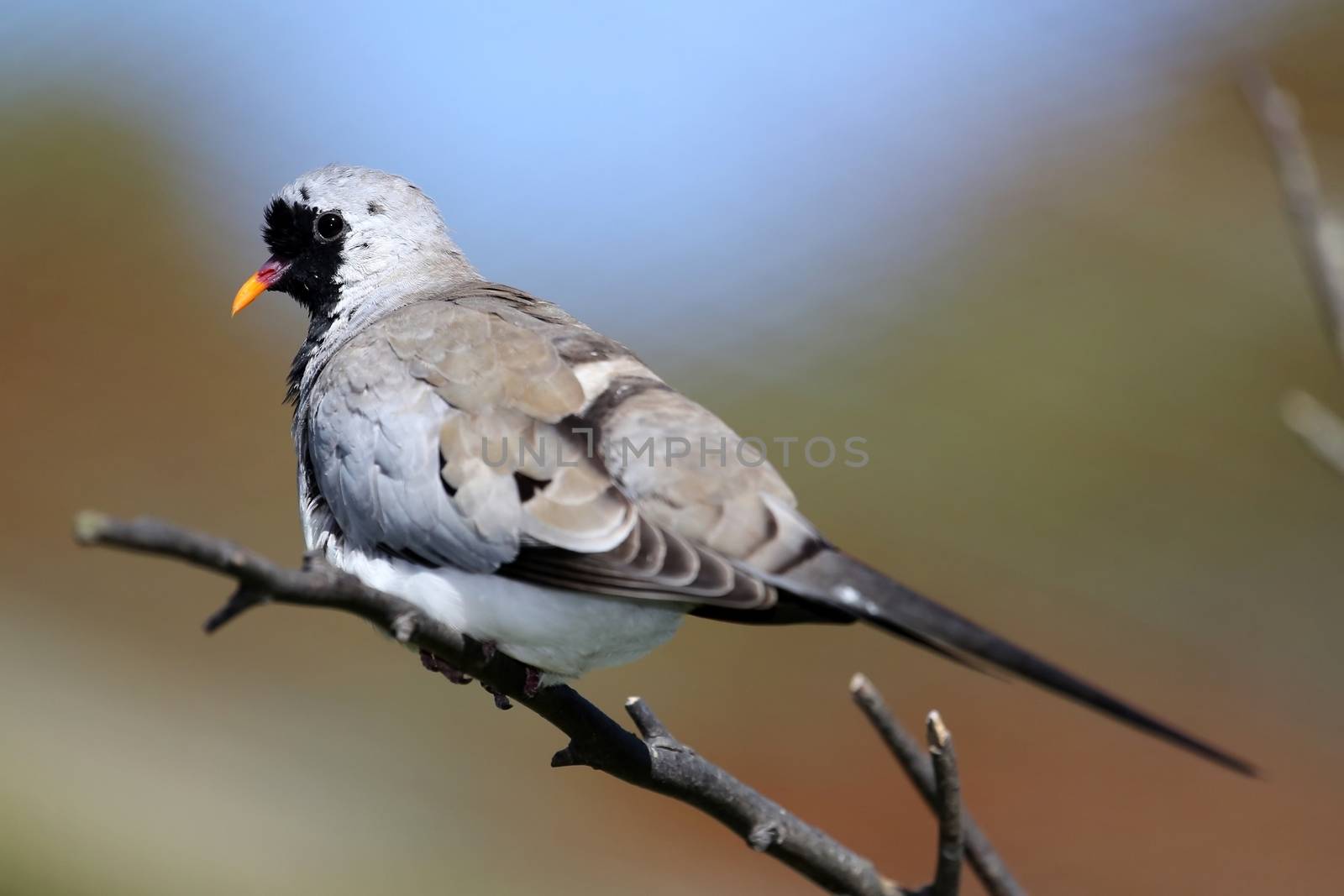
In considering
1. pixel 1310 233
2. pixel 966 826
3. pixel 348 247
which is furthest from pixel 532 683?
pixel 348 247

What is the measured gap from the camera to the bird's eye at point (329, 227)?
574cm

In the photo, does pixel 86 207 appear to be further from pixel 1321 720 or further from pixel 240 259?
pixel 1321 720

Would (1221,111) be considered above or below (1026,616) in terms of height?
above

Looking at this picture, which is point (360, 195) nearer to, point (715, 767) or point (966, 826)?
point (715, 767)

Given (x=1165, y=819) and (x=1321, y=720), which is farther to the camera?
(x=1321, y=720)

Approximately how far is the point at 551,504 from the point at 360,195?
8.51ft

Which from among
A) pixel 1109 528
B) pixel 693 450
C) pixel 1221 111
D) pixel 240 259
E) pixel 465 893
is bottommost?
pixel 465 893

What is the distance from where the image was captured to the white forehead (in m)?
5.73

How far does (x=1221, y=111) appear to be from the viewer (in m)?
17.6

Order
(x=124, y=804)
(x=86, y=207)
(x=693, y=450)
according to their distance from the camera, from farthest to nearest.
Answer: (x=86, y=207), (x=124, y=804), (x=693, y=450)

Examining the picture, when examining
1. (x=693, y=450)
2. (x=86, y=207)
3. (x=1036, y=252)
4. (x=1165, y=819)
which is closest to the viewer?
(x=693, y=450)

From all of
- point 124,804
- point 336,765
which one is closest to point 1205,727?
point 336,765

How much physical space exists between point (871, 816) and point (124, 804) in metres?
5.94

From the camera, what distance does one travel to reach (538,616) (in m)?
3.84
